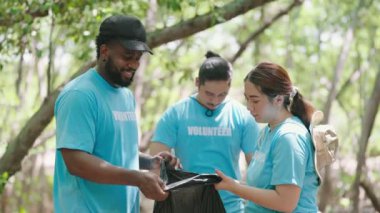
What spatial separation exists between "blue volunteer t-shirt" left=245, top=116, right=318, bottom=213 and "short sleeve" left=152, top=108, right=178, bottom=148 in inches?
52.5

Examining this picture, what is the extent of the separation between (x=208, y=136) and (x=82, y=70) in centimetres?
212

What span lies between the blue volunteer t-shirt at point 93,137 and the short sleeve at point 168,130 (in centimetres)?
144

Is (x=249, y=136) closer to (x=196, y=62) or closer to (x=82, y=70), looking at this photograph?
(x=82, y=70)

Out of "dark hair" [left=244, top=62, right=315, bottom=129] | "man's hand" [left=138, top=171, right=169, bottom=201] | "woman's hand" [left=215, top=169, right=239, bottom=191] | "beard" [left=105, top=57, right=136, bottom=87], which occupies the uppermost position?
"beard" [left=105, top=57, right=136, bottom=87]

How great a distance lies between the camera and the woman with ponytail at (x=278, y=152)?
4.45 meters

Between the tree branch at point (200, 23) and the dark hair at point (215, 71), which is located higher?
the tree branch at point (200, 23)

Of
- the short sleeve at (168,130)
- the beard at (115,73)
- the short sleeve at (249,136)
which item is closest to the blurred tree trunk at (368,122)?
the short sleeve at (249,136)

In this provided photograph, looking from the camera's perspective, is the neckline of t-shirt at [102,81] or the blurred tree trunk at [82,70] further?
the blurred tree trunk at [82,70]

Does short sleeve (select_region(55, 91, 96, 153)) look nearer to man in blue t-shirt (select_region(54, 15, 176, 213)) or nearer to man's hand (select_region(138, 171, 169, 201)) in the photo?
man in blue t-shirt (select_region(54, 15, 176, 213))

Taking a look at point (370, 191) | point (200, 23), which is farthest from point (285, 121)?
point (370, 191)

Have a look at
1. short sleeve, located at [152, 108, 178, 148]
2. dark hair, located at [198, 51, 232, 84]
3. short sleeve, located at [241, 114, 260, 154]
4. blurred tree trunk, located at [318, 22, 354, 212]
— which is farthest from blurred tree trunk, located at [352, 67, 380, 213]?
short sleeve, located at [152, 108, 178, 148]

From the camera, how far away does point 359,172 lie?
10172 mm

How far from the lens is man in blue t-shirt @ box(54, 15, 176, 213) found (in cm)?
418

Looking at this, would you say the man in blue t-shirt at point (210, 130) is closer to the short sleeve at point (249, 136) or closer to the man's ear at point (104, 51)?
the short sleeve at point (249, 136)
